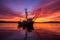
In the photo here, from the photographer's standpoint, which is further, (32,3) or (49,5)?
(49,5)

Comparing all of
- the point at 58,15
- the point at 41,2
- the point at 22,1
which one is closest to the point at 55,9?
the point at 58,15

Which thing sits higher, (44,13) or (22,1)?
(22,1)

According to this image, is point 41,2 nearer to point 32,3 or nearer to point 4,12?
point 32,3

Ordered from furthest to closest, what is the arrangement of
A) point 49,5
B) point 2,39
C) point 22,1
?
point 49,5
point 22,1
point 2,39

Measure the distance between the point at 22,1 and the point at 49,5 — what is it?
0.67 metres

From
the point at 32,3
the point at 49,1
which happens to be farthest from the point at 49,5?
the point at 32,3

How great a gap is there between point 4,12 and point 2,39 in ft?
4.01

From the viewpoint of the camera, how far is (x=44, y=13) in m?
3.39

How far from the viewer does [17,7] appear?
320cm

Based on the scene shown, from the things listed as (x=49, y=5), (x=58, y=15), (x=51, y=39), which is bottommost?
(x=51, y=39)

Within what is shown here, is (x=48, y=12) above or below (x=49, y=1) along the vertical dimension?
below

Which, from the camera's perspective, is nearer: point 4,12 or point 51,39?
point 51,39

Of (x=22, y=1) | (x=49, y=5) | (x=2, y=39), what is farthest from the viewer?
(x=49, y=5)

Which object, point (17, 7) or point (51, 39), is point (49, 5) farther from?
point (51, 39)
